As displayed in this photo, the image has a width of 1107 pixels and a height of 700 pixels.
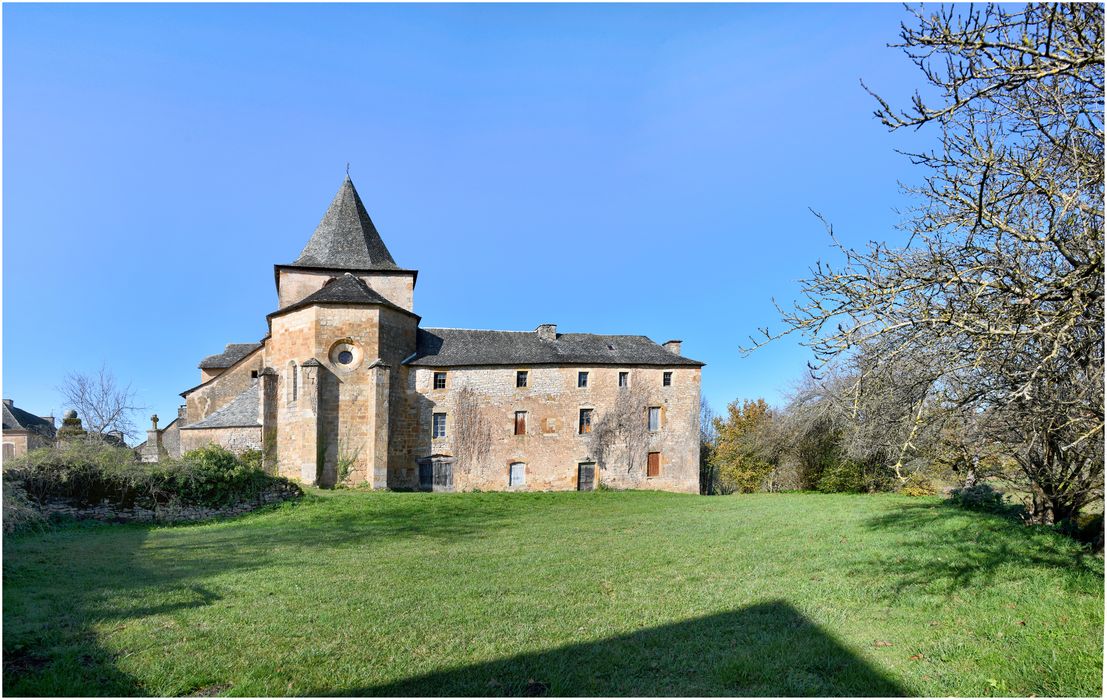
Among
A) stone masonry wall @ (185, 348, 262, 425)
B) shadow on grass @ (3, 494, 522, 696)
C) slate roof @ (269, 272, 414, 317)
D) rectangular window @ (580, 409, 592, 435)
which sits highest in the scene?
slate roof @ (269, 272, 414, 317)

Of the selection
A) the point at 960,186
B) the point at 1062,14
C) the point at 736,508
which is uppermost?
the point at 1062,14

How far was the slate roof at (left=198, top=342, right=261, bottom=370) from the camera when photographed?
3344 cm

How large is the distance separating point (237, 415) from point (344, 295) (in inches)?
286

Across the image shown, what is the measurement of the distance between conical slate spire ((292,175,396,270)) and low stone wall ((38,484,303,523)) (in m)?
14.0

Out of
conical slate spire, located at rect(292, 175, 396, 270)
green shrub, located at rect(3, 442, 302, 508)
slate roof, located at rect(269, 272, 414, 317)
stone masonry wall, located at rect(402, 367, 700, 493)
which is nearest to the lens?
green shrub, located at rect(3, 442, 302, 508)

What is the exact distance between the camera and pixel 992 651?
5.14 m

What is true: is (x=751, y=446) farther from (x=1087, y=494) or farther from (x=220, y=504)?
(x=220, y=504)

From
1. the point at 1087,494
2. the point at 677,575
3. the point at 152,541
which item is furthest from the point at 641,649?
the point at 152,541

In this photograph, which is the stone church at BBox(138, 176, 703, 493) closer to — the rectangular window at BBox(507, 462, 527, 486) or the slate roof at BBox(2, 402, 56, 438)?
the rectangular window at BBox(507, 462, 527, 486)

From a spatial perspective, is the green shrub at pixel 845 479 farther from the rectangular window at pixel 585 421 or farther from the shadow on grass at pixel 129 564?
the shadow on grass at pixel 129 564

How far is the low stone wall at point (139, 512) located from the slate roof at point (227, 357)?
18.5 meters

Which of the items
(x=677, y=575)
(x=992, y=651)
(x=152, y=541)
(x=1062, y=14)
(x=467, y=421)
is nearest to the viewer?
(x=1062, y=14)

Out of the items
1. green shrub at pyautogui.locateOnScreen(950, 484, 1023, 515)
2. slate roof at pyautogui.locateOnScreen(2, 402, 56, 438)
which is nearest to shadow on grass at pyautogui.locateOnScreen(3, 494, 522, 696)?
green shrub at pyautogui.locateOnScreen(950, 484, 1023, 515)

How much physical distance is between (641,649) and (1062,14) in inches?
251
